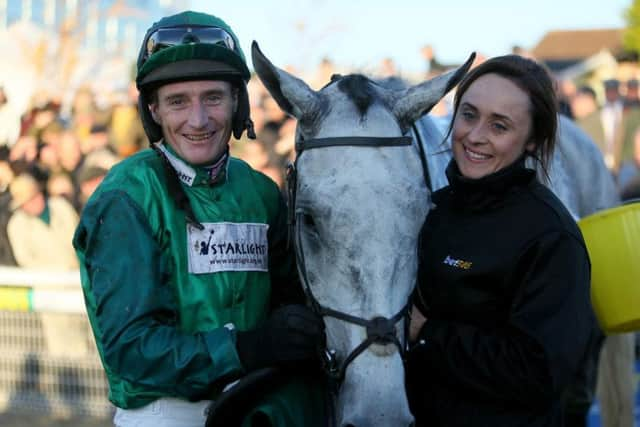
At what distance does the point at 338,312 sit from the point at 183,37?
1.06 meters

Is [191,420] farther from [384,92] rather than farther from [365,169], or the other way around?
[384,92]

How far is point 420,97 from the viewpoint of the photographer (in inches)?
112

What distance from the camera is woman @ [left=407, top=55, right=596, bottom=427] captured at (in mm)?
2559

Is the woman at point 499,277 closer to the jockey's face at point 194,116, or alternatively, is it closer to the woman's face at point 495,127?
the woman's face at point 495,127

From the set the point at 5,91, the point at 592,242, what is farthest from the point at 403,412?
the point at 5,91

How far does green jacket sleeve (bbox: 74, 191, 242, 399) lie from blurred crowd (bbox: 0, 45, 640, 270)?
4143 millimetres

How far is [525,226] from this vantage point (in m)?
2.65

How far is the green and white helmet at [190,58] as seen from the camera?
9.11 feet

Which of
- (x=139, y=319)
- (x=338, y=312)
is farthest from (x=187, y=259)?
(x=338, y=312)

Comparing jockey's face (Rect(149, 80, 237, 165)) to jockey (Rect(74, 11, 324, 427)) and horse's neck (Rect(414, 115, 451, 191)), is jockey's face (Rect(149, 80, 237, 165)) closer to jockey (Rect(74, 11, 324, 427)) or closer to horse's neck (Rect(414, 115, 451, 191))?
jockey (Rect(74, 11, 324, 427))

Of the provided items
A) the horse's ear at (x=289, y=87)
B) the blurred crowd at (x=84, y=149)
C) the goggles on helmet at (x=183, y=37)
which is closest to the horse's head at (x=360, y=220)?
the horse's ear at (x=289, y=87)

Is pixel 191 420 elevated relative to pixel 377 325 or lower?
lower

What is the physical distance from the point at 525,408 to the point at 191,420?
105 centimetres

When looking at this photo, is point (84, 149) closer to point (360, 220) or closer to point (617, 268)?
point (617, 268)
